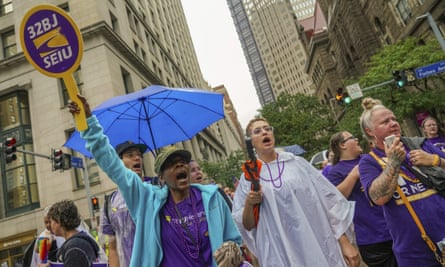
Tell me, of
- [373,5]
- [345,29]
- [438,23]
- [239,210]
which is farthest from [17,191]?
[345,29]

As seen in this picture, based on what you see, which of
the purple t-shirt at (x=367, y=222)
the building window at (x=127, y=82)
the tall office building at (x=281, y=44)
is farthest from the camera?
the tall office building at (x=281, y=44)

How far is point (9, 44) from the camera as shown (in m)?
23.9

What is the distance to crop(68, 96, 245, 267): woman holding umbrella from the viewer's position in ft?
8.29

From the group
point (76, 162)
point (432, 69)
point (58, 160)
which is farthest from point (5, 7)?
point (432, 69)

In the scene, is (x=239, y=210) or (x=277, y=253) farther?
(x=239, y=210)

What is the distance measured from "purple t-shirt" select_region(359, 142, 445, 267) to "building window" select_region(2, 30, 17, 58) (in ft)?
91.8

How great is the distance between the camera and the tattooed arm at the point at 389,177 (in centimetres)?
232

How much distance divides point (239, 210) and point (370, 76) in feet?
68.3

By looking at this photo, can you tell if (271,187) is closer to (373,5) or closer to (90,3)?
(90,3)

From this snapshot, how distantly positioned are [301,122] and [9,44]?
1110 inches

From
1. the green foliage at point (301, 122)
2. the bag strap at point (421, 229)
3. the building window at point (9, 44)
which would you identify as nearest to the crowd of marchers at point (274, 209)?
the bag strap at point (421, 229)

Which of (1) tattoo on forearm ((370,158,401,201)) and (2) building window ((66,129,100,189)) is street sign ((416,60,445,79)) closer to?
(1) tattoo on forearm ((370,158,401,201))

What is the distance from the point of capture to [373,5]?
99.7 feet

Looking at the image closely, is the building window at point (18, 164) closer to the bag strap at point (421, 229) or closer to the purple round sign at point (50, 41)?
the purple round sign at point (50, 41)
